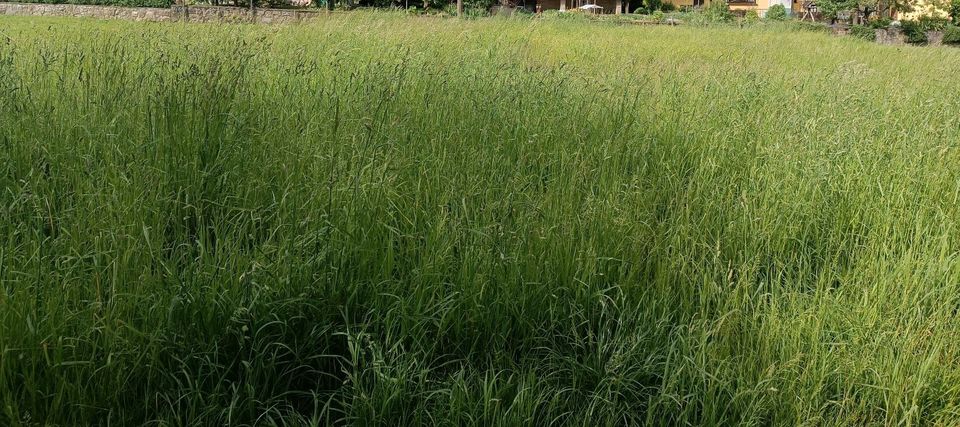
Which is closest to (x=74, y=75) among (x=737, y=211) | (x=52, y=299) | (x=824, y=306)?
(x=52, y=299)

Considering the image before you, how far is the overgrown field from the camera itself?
2.30 metres

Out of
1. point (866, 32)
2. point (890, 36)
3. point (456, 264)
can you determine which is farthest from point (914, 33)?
point (456, 264)

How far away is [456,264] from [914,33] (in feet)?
112

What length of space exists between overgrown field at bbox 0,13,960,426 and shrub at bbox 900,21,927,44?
30178 millimetres

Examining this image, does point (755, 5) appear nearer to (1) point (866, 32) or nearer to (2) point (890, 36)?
(2) point (890, 36)

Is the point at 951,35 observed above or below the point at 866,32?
above

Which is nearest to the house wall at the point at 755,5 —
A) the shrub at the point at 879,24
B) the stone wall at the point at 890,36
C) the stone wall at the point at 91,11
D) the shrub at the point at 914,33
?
the shrub at the point at 879,24

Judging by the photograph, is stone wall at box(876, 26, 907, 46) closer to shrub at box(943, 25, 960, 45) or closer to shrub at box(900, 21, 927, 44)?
shrub at box(900, 21, 927, 44)

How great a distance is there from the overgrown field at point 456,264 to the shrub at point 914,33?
30178 millimetres

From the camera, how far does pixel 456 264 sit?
2922 millimetres

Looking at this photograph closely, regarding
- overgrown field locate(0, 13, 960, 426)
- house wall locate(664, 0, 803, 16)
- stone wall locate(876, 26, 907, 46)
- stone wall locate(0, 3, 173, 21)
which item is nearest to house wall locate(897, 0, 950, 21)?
stone wall locate(876, 26, 907, 46)

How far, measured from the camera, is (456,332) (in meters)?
2.67

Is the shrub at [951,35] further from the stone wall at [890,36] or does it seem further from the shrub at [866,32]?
the shrub at [866,32]

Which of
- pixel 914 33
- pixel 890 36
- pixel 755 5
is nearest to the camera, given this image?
pixel 890 36
